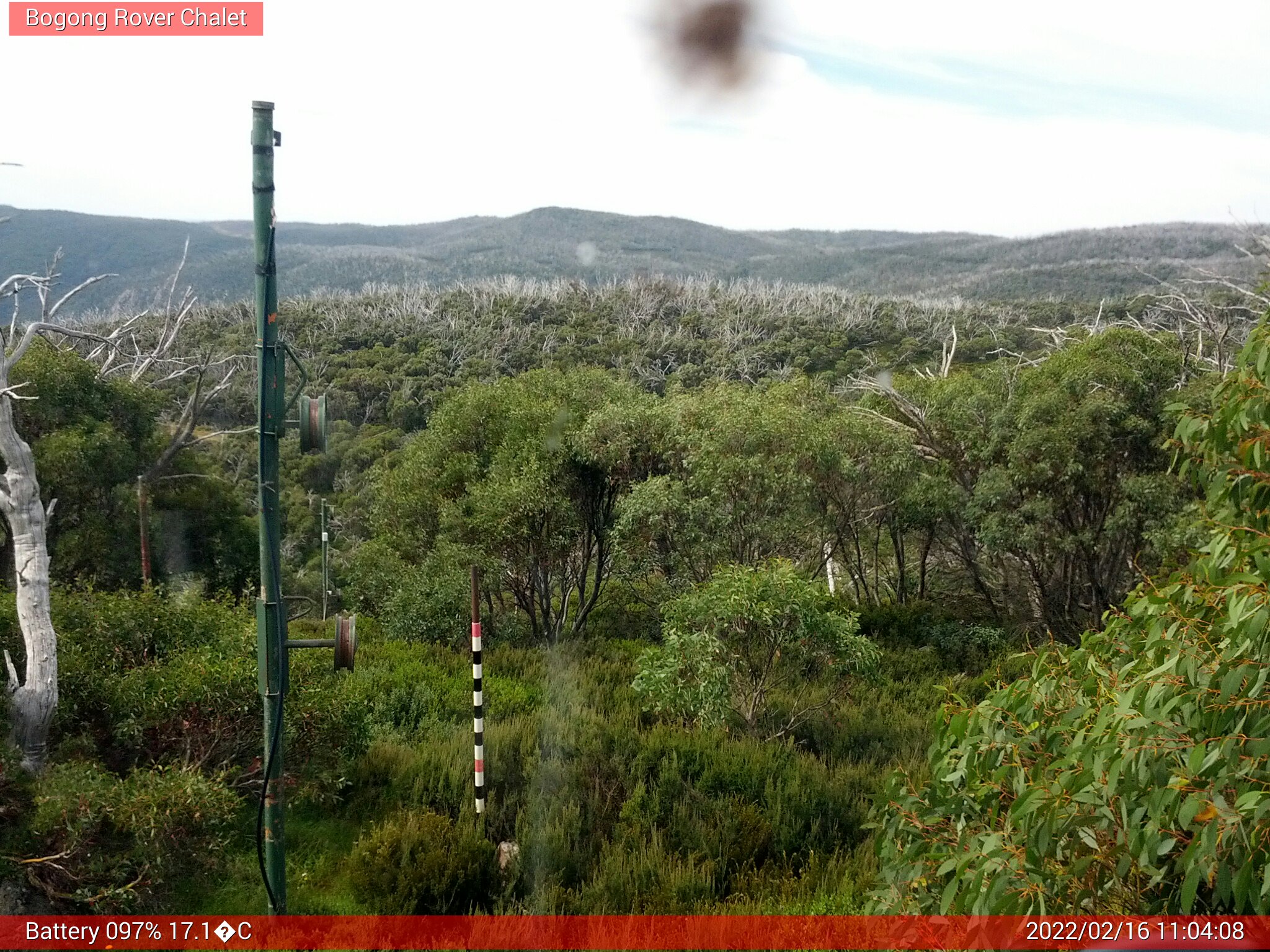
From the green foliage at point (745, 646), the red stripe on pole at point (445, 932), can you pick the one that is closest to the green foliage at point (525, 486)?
the green foliage at point (745, 646)

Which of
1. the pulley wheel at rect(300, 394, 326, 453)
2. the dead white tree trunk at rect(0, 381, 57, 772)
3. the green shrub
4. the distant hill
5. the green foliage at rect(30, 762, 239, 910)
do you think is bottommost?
the green shrub

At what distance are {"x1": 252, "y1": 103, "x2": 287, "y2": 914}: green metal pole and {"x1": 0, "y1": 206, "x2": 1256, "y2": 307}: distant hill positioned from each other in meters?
18.7

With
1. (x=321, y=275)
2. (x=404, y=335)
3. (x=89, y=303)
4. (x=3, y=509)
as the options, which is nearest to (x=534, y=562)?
(x=3, y=509)

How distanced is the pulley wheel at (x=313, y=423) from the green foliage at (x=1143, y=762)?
3.17m

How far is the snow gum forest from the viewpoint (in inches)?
107

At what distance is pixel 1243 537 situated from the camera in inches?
110

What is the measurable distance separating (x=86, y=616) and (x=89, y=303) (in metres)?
20.7

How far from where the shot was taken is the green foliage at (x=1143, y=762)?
2.21 metres

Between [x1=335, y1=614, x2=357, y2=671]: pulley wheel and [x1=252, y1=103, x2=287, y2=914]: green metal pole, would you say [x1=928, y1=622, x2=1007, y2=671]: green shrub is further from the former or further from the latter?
[x1=252, y1=103, x2=287, y2=914]: green metal pole

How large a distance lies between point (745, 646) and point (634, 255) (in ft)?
102

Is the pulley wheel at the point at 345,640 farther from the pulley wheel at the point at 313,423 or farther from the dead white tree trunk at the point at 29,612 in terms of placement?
the dead white tree trunk at the point at 29,612

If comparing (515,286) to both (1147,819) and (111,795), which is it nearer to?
(111,795)

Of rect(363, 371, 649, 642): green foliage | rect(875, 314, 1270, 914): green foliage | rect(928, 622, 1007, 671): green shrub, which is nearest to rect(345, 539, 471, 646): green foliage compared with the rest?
rect(363, 371, 649, 642): green foliage

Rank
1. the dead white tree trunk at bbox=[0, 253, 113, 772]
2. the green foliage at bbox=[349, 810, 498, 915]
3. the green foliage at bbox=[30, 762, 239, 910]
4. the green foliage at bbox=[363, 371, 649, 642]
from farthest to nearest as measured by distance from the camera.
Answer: the green foliage at bbox=[363, 371, 649, 642] < the dead white tree trunk at bbox=[0, 253, 113, 772] < the green foliage at bbox=[349, 810, 498, 915] < the green foliage at bbox=[30, 762, 239, 910]
